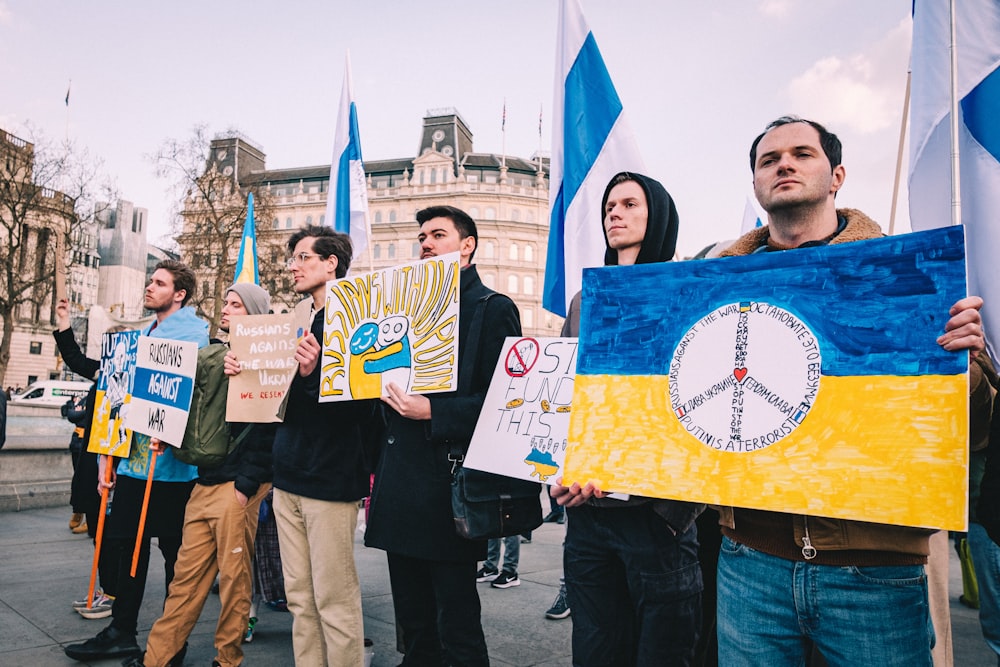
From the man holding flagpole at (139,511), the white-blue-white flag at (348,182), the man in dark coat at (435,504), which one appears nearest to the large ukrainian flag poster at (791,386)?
the man in dark coat at (435,504)

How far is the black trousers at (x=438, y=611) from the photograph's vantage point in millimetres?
2660

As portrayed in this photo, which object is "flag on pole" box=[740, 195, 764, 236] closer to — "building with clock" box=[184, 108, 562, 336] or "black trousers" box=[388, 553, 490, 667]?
"black trousers" box=[388, 553, 490, 667]

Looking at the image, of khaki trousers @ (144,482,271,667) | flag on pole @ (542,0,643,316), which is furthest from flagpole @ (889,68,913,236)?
khaki trousers @ (144,482,271,667)

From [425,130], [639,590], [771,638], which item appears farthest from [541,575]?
[425,130]

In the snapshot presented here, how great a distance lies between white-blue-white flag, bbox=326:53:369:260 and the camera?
737cm

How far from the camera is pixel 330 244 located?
371 cm

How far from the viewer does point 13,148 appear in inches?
1100

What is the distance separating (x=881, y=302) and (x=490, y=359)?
1634mm

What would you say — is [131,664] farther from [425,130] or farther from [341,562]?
[425,130]

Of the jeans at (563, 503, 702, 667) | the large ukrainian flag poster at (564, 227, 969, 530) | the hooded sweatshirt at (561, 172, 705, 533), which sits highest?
the hooded sweatshirt at (561, 172, 705, 533)

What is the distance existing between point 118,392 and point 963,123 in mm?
5117

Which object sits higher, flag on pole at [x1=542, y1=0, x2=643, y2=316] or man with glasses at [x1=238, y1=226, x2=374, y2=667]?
flag on pole at [x1=542, y1=0, x2=643, y2=316]

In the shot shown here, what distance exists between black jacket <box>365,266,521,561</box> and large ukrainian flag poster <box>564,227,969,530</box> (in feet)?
2.69

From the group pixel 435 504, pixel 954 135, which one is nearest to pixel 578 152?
pixel 954 135
